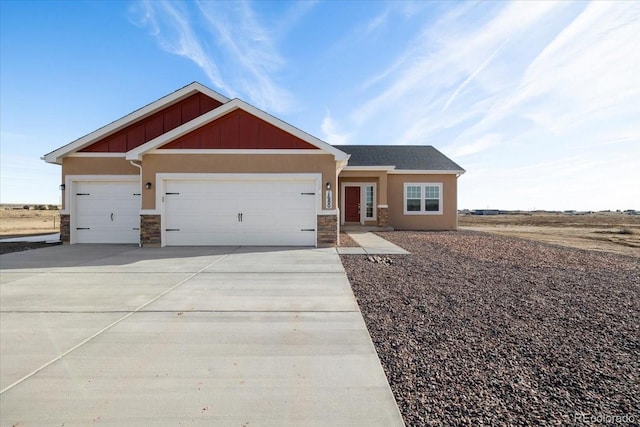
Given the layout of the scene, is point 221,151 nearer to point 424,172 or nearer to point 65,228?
point 65,228

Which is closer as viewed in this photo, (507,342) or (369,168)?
(507,342)

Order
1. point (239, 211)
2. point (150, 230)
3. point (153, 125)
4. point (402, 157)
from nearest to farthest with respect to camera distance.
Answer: point (150, 230), point (239, 211), point (153, 125), point (402, 157)

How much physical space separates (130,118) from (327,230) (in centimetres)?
832

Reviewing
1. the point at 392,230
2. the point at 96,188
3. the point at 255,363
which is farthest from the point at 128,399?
the point at 392,230

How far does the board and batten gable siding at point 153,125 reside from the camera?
36.1 ft

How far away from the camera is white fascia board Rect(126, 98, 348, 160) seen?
970 cm

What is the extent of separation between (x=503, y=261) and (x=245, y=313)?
22.2 feet

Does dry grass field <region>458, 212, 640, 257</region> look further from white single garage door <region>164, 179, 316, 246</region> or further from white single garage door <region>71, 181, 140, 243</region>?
white single garage door <region>71, 181, 140, 243</region>

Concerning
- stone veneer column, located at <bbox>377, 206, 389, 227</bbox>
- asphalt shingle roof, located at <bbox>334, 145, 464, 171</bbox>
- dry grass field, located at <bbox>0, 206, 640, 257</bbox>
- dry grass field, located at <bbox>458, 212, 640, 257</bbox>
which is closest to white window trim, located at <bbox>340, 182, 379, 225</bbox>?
stone veneer column, located at <bbox>377, 206, 389, 227</bbox>

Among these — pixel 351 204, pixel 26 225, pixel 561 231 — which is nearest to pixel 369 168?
pixel 351 204

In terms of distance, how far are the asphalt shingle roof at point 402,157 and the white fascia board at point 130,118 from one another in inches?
323

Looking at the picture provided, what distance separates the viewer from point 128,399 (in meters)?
2.45

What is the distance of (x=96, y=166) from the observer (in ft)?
35.8

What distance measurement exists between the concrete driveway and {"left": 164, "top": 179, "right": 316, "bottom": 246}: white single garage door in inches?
161
